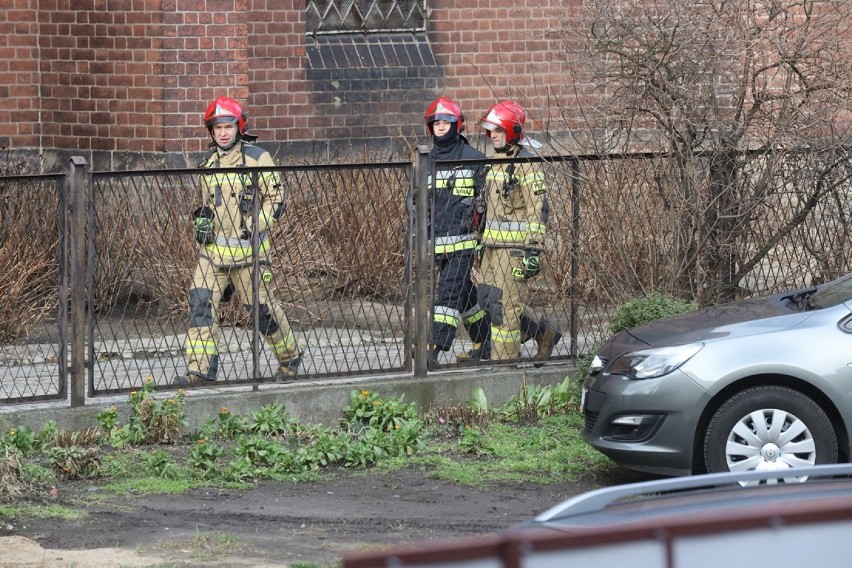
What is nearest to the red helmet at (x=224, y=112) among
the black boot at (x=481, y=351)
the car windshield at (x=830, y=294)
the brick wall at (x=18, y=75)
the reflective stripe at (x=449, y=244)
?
the reflective stripe at (x=449, y=244)

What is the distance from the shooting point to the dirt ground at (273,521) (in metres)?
5.89

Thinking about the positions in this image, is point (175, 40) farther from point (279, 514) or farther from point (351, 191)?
point (279, 514)

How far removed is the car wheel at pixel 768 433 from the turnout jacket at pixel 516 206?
8.53 ft

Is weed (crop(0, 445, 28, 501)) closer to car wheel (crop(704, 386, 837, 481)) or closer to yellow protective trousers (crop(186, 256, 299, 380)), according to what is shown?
yellow protective trousers (crop(186, 256, 299, 380))

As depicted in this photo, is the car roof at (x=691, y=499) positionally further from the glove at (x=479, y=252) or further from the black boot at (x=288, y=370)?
the glove at (x=479, y=252)

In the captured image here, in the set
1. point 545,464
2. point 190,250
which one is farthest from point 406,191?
point 545,464

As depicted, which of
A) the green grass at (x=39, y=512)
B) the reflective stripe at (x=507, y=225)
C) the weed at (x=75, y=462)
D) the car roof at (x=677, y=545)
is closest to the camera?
the car roof at (x=677, y=545)

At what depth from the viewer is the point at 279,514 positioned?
6.67 m

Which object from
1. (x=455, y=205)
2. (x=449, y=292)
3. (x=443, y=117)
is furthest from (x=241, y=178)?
(x=443, y=117)

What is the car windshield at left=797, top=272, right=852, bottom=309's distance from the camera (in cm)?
693

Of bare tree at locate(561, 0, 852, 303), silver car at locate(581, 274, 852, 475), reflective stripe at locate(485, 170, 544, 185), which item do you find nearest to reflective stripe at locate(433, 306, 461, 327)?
reflective stripe at locate(485, 170, 544, 185)

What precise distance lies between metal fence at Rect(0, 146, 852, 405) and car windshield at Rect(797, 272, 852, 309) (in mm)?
1268

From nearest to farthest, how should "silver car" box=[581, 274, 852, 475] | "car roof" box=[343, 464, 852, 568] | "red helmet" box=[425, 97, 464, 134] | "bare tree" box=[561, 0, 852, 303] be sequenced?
"car roof" box=[343, 464, 852, 568]
"silver car" box=[581, 274, 852, 475]
"bare tree" box=[561, 0, 852, 303]
"red helmet" box=[425, 97, 464, 134]

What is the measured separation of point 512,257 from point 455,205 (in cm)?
52
